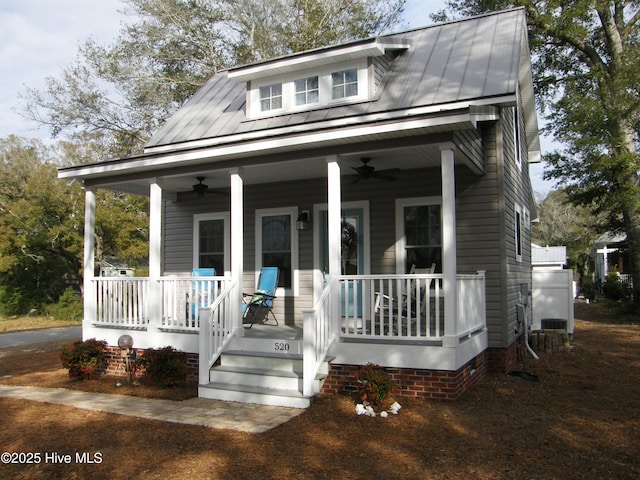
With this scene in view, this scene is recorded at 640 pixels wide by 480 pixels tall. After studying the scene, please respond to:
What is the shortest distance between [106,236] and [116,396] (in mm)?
15833

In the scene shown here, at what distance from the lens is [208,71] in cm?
2134

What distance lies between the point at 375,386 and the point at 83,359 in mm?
4633

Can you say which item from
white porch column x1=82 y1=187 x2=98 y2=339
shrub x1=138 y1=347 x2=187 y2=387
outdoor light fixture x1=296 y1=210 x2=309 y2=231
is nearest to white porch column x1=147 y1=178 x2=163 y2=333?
→ shrub x1=138 y1=347 x2=187 y2=387

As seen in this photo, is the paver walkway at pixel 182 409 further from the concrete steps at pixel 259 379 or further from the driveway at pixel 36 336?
the driveway at pixel 36 336

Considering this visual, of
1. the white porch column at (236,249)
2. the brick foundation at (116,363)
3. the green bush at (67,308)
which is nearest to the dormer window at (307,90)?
the white porch column at (236,249)

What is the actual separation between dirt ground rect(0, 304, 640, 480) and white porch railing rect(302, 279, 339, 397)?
358mm

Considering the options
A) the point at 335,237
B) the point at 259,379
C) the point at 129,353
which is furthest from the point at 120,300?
the point at 335,237

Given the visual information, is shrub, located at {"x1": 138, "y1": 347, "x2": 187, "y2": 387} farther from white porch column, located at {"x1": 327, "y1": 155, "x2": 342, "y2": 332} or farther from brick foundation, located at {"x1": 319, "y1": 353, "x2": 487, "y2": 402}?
white porch column, located at {"x1": 327, "y1": 155, "x2": 342, "y2": 332}

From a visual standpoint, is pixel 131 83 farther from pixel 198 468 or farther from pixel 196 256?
pixel 198 468

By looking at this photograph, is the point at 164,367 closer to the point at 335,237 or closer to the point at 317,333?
the point at 317,333

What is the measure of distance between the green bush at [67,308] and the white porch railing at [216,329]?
51.7ft

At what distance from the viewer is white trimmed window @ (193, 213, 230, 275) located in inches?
405

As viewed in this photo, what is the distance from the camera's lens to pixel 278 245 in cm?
971

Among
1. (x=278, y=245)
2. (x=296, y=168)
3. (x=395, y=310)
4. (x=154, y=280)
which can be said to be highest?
Answer: (x=296, y=168)
